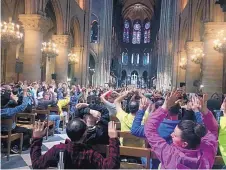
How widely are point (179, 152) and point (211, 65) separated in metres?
14.0

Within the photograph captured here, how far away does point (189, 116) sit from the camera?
548cm

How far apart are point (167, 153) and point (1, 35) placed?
12264mm

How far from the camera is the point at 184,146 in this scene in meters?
3.04

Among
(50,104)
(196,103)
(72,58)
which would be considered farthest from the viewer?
(72,58)

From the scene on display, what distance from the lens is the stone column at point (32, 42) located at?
52.9 feet

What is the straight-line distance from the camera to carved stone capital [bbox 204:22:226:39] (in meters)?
15.7

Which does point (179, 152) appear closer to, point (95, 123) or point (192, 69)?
point (95, 123)

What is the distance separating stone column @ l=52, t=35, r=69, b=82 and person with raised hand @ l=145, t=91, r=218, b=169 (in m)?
19.7

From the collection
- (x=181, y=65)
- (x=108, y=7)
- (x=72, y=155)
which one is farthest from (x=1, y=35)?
Answer: (x=108, y=7)

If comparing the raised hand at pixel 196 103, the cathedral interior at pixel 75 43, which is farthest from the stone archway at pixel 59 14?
the raised hand at pixel 196 103

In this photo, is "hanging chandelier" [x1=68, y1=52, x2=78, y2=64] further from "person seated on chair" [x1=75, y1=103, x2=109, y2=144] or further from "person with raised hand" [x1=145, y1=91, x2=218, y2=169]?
"person with raised hand" [x1=145, y1=91, x2=218, y2=169]

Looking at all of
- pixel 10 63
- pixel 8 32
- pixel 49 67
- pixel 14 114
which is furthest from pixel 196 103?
pixel 49 67

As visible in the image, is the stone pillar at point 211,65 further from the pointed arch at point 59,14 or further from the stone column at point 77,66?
the stone column at point 77,66

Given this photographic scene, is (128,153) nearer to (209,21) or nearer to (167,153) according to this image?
(167,153)
